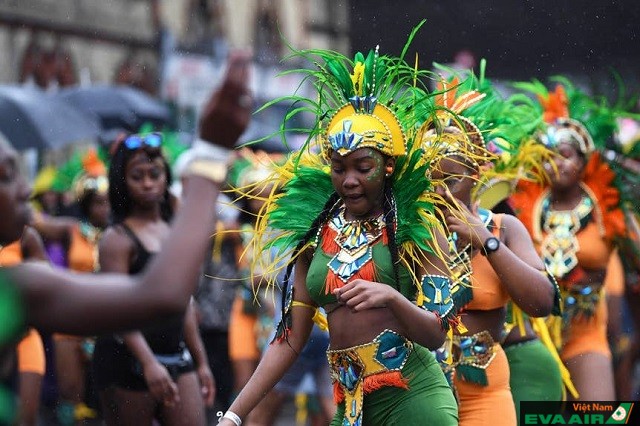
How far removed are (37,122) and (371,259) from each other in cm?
→ 990

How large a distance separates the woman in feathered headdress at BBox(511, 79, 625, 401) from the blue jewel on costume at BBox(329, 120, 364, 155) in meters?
2.99

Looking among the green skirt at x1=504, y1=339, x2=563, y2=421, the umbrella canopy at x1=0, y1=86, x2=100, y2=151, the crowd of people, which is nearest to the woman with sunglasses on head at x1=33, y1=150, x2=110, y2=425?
the umbrella canopy at x1=0, y1=86, x2=100, y2=151

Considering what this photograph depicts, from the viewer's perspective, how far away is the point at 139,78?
32.4 meters

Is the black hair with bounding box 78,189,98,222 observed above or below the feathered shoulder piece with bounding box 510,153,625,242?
below

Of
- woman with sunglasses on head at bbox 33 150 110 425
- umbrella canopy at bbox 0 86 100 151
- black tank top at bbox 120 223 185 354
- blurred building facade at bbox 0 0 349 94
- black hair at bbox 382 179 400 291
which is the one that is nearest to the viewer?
black hair at bbox 382 179 400 291

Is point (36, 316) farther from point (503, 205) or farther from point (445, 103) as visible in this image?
point (503, 205)

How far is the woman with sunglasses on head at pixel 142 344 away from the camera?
263 inches

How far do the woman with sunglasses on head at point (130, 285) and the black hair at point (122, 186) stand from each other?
399cm

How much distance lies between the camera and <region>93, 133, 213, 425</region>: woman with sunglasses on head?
6.69m

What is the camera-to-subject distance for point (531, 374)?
6633 mm

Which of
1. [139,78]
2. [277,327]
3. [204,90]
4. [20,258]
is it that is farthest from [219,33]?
[277,327]

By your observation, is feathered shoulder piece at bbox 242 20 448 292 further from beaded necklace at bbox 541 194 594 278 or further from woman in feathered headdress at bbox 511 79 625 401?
beaded necklace at bbox 541 194 594 278

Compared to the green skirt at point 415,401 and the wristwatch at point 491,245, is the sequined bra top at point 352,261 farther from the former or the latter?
the wristwatch at point 491,245

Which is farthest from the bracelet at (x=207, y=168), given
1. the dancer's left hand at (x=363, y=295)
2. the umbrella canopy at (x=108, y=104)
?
the umbrella canopy at (x=108, y=104)
